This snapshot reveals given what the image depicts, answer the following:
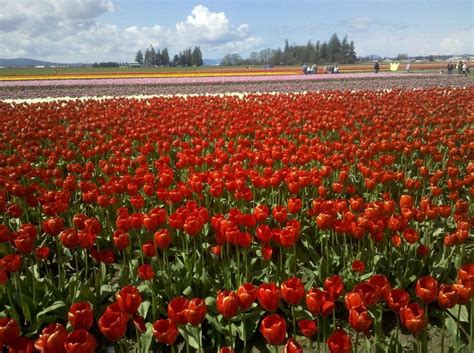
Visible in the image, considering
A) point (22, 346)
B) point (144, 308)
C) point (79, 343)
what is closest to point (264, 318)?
point (79, 343)

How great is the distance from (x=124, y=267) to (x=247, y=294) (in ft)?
5.84

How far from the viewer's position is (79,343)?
1.98 metres

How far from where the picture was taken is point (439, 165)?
741 cm

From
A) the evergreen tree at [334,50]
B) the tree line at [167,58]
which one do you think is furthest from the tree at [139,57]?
the evergreen tree at [334,50]

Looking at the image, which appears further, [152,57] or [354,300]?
[152,57]

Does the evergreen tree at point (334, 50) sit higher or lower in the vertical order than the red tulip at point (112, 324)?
higher

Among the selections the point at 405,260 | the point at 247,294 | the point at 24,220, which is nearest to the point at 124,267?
the point at 247,294

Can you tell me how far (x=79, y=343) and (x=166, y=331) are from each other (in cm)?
46

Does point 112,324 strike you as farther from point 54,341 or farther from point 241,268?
point 241,268

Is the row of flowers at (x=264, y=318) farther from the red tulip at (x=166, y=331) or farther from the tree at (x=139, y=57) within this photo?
the tree at (x=139, y=57)

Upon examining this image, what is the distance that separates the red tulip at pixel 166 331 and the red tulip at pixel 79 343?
0.36 m

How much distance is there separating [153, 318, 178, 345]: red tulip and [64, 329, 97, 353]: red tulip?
1.19ft

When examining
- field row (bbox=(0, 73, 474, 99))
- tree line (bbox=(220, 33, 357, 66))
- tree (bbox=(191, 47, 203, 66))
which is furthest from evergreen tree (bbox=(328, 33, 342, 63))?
field row (bbox=(0, 73, 474, 99))

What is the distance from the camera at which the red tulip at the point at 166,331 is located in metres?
2.26
